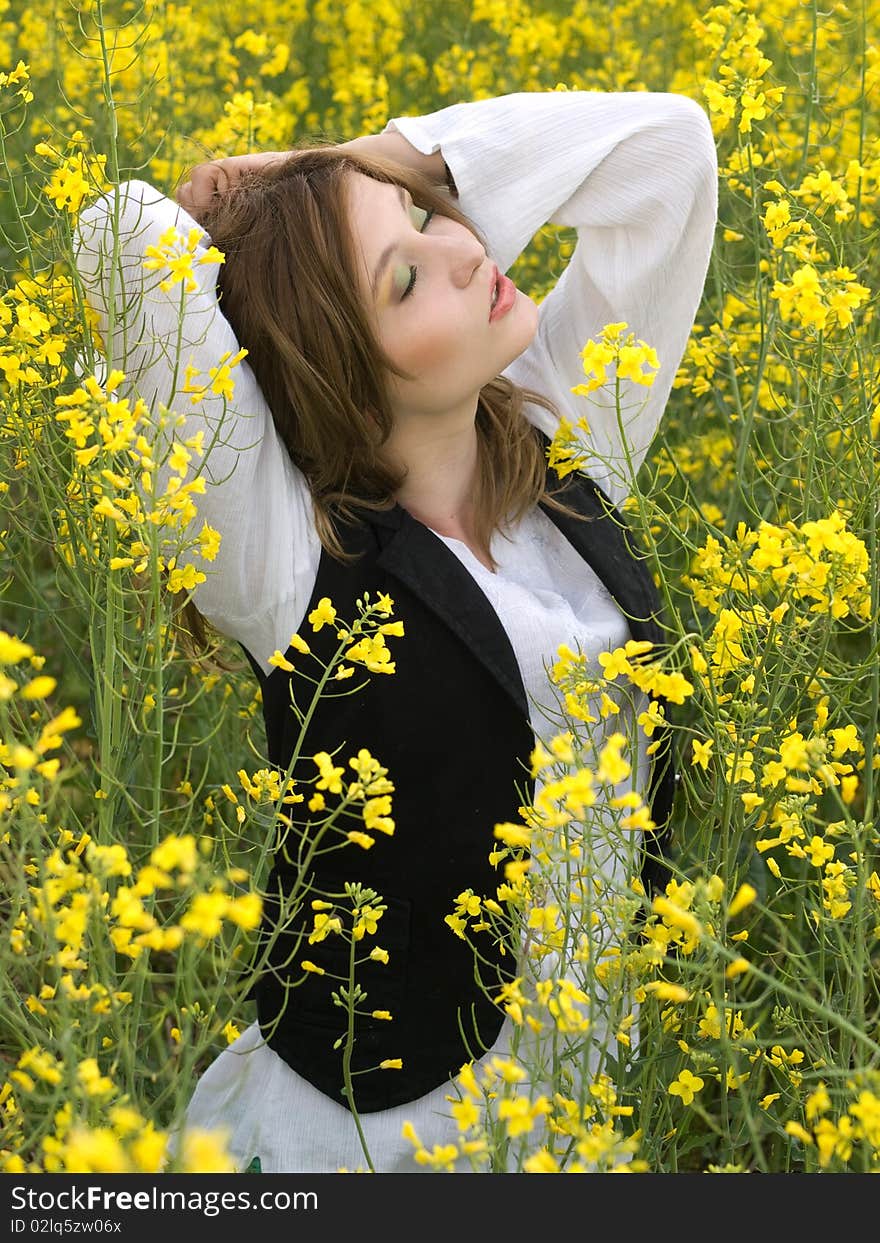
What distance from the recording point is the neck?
1712 mm

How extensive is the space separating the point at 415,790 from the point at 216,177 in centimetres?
83

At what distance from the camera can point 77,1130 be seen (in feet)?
2.90

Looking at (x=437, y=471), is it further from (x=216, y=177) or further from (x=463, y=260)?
(x=216, y=177)

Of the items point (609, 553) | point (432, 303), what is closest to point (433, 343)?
point (432, 303)

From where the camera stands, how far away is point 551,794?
973 mm

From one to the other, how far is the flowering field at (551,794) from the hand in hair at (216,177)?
0.18 meters

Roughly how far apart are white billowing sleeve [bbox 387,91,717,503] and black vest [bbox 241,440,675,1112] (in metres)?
0.36

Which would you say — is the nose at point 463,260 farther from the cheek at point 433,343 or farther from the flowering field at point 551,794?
the flowering field at point 551,794

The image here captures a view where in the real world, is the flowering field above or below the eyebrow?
below

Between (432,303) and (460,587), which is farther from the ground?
(432,303)

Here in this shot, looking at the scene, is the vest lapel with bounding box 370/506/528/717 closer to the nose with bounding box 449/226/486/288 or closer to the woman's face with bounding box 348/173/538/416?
the woman's face with bounding box 348/173/538/416

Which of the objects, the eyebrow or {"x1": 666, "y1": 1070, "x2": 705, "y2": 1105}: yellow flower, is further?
the eyebrow

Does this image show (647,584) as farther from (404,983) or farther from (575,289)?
(404,983)

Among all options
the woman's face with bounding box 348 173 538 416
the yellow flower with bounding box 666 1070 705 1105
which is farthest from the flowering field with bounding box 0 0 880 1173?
the woman's face with bounding box 348 173 538 416
